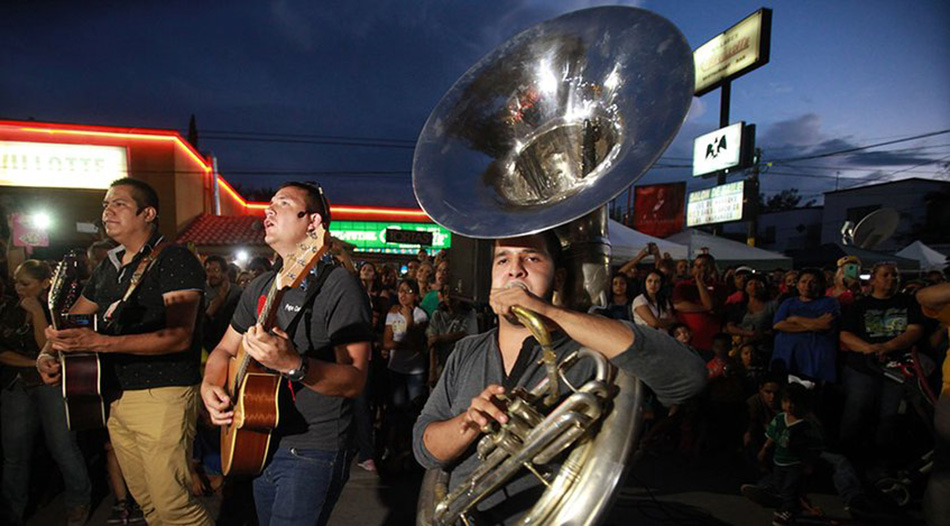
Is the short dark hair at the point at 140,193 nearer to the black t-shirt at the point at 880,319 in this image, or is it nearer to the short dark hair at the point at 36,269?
the short dark hair at the point at 36,269

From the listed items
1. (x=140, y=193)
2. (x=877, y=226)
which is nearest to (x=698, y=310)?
(x=140, y=193)

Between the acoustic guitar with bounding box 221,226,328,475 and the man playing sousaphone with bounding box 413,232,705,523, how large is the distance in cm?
64

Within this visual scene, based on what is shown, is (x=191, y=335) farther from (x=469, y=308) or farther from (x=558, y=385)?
(x=469, y=308)

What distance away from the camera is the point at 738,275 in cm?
720

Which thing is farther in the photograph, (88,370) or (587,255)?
(88,370)

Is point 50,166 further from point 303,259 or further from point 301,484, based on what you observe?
point 301,484

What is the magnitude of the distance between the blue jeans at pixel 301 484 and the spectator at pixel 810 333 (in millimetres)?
4644

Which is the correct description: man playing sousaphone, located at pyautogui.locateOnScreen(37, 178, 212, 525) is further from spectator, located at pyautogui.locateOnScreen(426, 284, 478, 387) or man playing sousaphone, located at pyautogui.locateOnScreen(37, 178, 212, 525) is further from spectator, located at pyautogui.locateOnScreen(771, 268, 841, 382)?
spectator, located at pyautogui.locateOnScreen(771, 268, 841, 382)

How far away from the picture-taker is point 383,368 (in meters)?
5.39

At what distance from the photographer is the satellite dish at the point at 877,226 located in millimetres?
13359

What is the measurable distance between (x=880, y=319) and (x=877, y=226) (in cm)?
1188

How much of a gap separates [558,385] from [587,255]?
0.75 m

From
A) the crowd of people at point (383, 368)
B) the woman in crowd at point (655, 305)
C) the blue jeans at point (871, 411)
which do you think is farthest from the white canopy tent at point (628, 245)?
the blue jeans at point (871, 411)

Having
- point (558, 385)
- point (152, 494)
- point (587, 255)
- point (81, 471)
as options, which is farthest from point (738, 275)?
point (81, 471)
